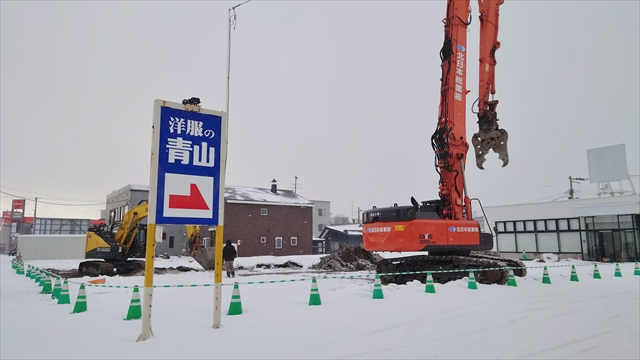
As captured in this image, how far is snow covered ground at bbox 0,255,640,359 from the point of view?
5719 millimetres

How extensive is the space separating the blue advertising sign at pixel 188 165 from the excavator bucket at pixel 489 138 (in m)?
9.50

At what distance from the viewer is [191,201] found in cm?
675

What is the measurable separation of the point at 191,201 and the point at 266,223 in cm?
3159

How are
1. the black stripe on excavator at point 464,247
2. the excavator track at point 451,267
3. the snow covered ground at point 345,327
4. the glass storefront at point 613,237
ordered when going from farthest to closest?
the glass storefront at point 613,237
the excavator track at point 451,267
the black stripe on excavator at point 464,247
the snow covered ground at point 345,327

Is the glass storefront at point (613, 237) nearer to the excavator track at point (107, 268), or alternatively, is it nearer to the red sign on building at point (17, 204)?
the excavator track at point (107, 268)

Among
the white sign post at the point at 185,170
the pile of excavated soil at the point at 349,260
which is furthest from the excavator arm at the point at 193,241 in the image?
the white sign post at the point at 185,170

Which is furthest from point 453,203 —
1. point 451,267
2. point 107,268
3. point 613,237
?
point 613,237

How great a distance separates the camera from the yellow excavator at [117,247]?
68.2 feet

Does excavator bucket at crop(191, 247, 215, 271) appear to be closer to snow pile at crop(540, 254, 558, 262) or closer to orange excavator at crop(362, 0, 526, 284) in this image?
orange excavator at crop(362, 0, 526, 284)

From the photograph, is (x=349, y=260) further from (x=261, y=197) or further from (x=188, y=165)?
(x=261, y=197)

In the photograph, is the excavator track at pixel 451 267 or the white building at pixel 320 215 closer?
the excavator track at pixel 451 267

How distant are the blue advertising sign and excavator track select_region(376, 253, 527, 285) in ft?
26.7

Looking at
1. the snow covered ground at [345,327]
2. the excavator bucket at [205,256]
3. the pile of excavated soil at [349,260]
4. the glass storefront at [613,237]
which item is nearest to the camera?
the snow covered ground at [345,327]

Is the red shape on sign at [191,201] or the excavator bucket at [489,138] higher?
the excavator bucket at [489,138]
